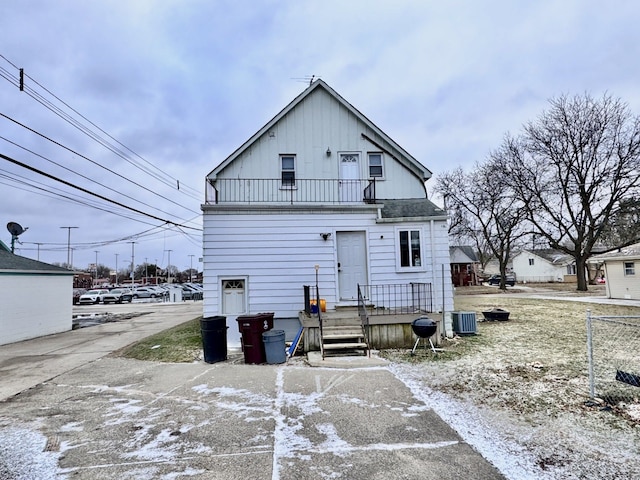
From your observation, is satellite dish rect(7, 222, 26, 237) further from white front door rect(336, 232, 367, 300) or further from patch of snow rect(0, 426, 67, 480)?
white front door rect(336, 232, 367, 300)

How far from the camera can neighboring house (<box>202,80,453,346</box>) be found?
400 inches

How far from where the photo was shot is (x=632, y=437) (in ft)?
13.0

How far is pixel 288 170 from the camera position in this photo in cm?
1196

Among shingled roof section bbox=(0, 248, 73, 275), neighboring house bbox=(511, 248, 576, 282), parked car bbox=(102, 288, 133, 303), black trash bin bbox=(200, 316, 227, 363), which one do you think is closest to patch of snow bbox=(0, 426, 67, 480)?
black trash bin bbox=(200, 316, 227, 363)

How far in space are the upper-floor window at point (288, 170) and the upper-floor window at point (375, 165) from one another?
284 centimetres

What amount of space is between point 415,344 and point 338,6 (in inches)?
406

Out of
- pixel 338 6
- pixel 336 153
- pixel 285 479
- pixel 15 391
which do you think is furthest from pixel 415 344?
pixel 338 6

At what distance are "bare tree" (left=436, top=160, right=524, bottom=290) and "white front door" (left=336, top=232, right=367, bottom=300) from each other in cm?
2436

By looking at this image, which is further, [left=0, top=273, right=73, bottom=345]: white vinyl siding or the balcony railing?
[left=0, top=273, right=73, bottom=345]: white vinyl siding

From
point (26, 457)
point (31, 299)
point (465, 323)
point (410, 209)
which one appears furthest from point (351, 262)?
point (31, 299)

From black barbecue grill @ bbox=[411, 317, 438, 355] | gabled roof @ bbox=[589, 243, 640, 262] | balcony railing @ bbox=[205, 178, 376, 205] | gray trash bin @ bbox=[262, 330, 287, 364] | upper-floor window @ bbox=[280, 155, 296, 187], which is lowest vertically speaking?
gray trash bin @ bbox=[262, 330, 287, 364]

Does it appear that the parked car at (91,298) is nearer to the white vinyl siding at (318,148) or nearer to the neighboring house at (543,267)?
the white vinyl siding at (318,148)

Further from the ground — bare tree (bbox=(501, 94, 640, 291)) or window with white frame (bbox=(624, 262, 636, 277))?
bare tree (bbox=(501, 94, 640, 291))

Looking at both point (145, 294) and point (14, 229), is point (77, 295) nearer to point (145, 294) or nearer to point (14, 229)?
point (145, 294)
